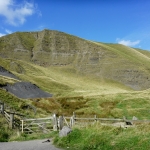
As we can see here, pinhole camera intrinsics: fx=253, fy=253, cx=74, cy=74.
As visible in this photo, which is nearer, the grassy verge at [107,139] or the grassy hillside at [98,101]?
the grassy verge at [107,139]

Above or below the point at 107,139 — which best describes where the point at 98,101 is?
above

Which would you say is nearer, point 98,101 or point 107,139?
point 107,139

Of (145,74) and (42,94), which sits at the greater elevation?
(145,74)

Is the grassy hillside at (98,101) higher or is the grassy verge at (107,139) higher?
the grassy hillside at (98,101)

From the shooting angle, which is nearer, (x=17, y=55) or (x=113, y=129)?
(x=113, y=129)

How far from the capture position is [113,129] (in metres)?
16.2

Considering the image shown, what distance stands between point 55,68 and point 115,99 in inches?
5133

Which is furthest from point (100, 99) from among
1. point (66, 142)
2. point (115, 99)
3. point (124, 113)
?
point (66, 142)

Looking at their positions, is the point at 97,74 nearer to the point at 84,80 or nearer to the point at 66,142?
the point at 84,80

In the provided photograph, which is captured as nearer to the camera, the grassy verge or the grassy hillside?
the grassy verge

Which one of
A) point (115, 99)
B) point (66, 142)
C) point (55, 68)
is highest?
point (55, 68)

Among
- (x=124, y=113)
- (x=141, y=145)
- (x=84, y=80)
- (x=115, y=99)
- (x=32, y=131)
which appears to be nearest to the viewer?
(x=141, y=145)

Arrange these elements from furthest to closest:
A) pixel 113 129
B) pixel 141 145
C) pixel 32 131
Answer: pixel 32 131 < pixel 113 129 < pixel 141 145

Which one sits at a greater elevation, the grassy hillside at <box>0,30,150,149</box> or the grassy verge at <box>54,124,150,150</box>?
the grassy hillside at <box>0,30,150,149</box>
